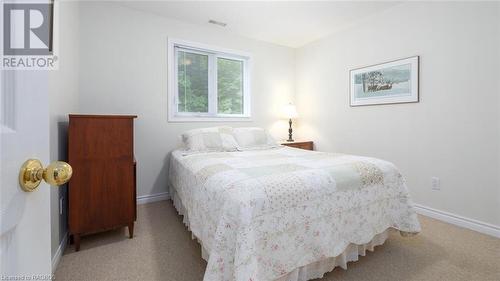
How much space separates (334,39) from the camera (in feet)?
11.4

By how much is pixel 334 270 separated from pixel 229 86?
2.81m

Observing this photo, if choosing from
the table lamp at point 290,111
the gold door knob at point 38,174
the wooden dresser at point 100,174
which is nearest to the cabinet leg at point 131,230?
the wooden dresser at point 100,174

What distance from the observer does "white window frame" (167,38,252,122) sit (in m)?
3.04

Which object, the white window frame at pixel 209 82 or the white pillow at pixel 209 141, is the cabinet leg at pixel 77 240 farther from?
the white window frame at pixel 209 82

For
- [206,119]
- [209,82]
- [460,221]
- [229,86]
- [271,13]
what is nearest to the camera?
[460,221]

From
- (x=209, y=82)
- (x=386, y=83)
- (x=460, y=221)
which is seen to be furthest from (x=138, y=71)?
(x=460, y=221)

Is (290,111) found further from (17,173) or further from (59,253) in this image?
(17,173)

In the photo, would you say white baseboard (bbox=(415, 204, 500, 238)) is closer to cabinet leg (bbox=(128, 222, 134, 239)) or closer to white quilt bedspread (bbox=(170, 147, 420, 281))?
white quilt bedspread (bbox=(170, 147, 420, 281))

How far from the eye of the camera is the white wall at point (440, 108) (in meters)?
2.12

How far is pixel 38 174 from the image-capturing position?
0.46 m

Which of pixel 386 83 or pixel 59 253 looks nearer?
pixel 59 253

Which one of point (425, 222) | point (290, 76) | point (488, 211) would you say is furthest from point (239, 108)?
point (488, 211)

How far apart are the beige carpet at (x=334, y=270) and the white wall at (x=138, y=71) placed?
1.04 m

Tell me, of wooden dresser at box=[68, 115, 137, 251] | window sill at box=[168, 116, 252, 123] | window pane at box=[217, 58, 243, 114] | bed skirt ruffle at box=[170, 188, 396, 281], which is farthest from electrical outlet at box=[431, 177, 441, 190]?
wooden dresser at box=[68, 115, 137, 251]
